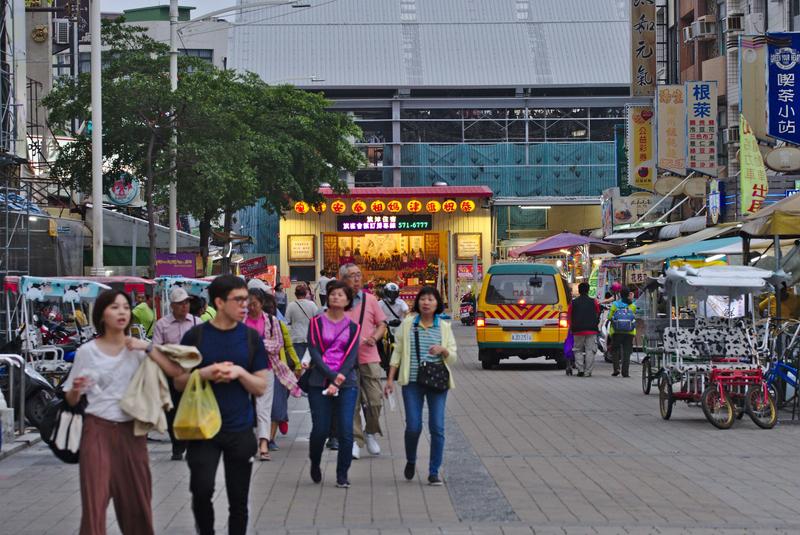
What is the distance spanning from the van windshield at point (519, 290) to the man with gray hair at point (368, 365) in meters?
15.2

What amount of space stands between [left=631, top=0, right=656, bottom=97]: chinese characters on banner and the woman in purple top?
32.7 m

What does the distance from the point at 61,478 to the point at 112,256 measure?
73.8ft

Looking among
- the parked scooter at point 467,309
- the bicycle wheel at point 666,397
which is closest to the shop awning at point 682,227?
the parked scooter at point 467,309

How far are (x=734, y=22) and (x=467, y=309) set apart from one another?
22109 millimetres

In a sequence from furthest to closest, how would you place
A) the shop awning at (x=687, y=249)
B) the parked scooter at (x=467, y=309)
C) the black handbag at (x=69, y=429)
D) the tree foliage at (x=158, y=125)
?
1. the parked scooter at (x=467, y=309)
2. the tree foliage at (x=158, y=125)
3. the shop awning at (x=687, y=249)
4. the black handbag at (x=69, y=429)

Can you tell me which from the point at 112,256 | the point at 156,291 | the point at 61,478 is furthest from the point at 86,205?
the point at 61,478

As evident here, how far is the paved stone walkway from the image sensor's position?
9.96 meters

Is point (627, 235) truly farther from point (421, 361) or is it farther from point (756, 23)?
point (421, 361)

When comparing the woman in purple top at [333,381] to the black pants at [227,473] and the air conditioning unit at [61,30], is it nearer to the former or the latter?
the black pants at [227,473]

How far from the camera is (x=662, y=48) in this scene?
4688 cm

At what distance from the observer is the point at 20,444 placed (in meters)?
15.0

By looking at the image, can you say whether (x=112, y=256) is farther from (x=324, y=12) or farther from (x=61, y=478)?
(x=324, y=12)

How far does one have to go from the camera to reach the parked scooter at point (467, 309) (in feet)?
188

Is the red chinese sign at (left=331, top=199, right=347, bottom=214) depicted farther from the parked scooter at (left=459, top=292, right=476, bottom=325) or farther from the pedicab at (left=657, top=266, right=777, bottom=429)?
the pedicab at (left=657, top=266, right=777, bottom=429)
